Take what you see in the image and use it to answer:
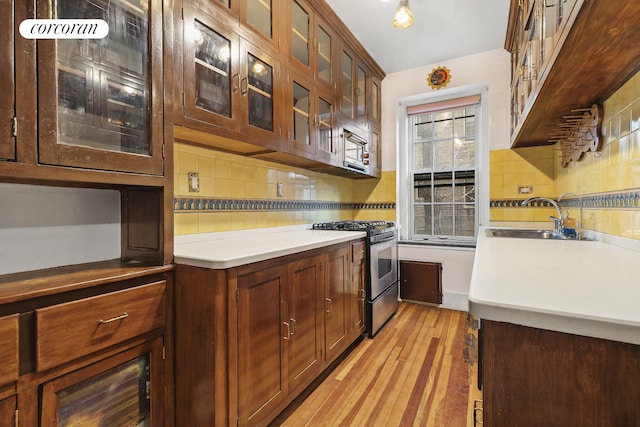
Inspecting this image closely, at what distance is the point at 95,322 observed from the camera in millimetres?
1030

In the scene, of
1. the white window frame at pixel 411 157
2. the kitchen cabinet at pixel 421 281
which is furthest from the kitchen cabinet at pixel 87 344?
the white window frame at pixel 411 157

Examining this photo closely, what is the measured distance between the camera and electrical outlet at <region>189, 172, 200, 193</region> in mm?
1775

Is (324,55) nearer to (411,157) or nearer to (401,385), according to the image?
(411,157)

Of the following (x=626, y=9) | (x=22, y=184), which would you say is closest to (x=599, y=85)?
(x=626, y=9)

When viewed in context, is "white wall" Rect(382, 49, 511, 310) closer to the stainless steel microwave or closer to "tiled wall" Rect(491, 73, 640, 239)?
"tiled wall" Rect(491, 73, 640, 239)

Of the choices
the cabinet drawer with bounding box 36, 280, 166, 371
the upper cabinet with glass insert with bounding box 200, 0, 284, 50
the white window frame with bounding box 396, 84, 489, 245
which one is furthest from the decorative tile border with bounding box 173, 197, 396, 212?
the upper cabinet with glass insert with bounding box 200, 0, 284, 50

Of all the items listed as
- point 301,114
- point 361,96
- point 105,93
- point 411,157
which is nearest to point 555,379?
point 105,93

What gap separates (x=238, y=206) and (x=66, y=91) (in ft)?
3.80

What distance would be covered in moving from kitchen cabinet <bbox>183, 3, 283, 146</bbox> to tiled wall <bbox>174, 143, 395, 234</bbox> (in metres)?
0.35

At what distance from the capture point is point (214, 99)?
61.4 inches

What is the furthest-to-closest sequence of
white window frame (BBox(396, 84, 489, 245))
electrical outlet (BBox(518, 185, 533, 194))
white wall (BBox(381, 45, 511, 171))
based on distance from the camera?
white window frame (BBox(396, 84, 489, 245)) < white wall (BBox(381, 45, 511, 171)) < electrical outlet (BBox(518, 185, 533, 194))

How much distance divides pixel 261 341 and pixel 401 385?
100cm

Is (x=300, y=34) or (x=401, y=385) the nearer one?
(x=401, y=385)

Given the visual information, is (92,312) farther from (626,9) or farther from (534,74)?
(534,74)
